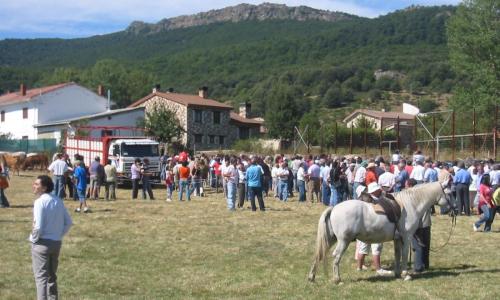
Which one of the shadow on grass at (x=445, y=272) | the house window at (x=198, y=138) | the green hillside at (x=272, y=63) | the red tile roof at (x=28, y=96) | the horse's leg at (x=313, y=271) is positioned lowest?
the shadow on grass at (x=445, y=272)

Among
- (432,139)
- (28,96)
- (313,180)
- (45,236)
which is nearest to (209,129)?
(28,96)

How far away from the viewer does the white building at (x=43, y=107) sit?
69125 mm

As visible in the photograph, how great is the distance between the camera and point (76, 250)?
1540 cm

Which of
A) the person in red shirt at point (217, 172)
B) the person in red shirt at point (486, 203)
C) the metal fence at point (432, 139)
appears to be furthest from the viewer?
the person in red shirt at point (217, 172)

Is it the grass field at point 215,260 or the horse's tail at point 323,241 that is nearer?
the grass field at point 215,260

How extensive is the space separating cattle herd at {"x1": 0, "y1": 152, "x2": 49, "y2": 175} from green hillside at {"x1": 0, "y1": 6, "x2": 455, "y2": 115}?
184 feet

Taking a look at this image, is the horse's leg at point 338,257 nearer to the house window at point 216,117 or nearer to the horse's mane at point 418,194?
the horse's mane at point 418,194

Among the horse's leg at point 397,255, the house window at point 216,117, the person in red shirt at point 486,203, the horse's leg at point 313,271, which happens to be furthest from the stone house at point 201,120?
the horse's leg at point 313,271

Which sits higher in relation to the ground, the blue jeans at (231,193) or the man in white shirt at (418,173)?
the man in white shirt at (418,173)

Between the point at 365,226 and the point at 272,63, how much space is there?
145 meters

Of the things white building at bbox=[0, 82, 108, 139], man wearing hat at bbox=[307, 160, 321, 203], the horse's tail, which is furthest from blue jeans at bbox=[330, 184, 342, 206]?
white building at bbox=[0, 82, 108, 139]

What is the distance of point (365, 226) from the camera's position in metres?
12.0

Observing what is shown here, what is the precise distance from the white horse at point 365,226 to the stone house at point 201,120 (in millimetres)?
52213

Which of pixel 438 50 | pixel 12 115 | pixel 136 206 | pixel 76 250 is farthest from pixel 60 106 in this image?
pixel 438 50
